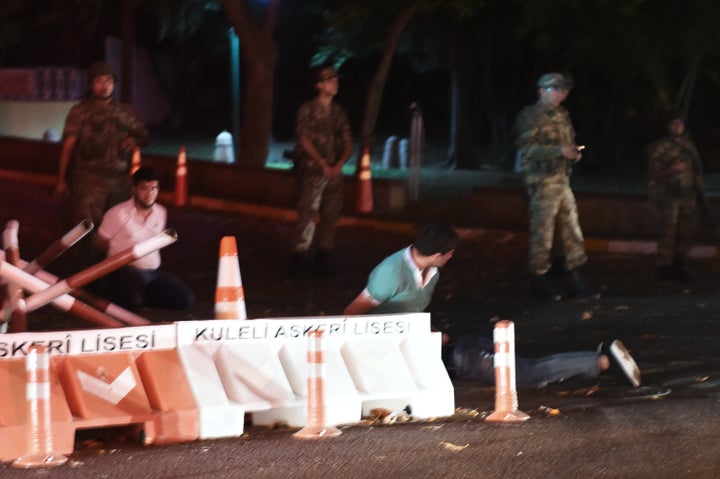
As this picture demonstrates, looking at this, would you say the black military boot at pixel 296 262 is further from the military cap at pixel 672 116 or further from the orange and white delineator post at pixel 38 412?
the orange and white delineator post at pixel 38 412

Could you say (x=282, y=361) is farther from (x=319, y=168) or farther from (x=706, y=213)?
(x=706, y=213)

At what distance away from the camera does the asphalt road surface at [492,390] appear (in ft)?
22.3

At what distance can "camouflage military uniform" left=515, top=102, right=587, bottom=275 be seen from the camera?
1203 cm

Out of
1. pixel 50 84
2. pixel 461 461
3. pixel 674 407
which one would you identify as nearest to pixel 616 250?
pixel 674 407

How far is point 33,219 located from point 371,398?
477 inches

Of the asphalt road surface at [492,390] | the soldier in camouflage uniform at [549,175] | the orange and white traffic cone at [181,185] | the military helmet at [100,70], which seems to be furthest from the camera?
the orange and white traffic cone at [181,185]

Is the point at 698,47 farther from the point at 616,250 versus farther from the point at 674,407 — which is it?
the point at 674,407

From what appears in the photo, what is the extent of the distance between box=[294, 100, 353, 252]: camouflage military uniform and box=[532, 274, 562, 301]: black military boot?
2.24 meters

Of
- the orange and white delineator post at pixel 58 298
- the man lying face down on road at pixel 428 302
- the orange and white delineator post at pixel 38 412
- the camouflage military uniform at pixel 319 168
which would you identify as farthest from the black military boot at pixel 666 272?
the orange and white delineator post at pixel 38 412

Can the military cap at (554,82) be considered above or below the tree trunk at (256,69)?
below

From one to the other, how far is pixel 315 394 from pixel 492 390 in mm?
1960

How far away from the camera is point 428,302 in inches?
345

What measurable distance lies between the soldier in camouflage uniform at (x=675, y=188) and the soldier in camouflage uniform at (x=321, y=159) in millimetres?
2987

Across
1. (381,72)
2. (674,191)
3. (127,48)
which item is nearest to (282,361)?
(674,191)
